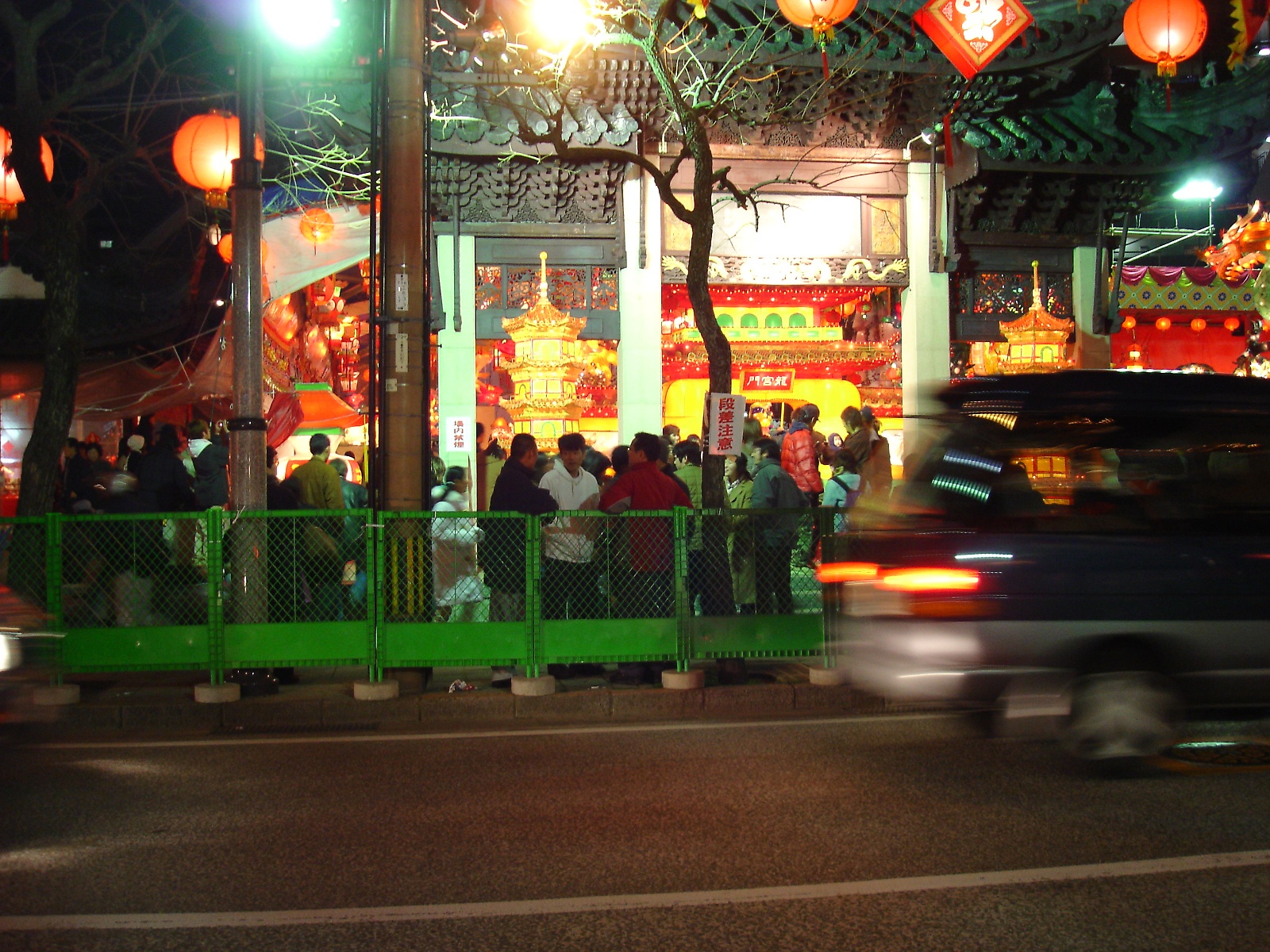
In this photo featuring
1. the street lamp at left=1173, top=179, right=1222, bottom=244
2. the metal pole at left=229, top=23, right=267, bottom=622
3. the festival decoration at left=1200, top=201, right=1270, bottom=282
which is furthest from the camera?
the street lamp at left=1173, top=179, right=1222, bottom=244

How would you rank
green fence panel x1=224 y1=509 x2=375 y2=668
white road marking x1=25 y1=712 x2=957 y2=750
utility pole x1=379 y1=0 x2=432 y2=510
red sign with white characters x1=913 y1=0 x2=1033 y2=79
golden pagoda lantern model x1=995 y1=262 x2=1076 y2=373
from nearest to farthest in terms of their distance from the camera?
white road marking x1=25 y1=712 x2=957 y2=750, green fence panel x1=224 y1=509 x2=375 y2=668, utility pole x1=379 y1=0 x2=432 y2=510, red sign with white characters x1=913 y1=0 x2=1033 y2=79, golden pagoda lantern model x1=995 y1=262 x2=1076 y2=373

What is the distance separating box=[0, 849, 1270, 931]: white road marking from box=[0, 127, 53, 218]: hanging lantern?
9889 millimetres

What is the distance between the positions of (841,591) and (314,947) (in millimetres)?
3809

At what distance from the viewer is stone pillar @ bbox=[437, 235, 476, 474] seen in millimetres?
17422

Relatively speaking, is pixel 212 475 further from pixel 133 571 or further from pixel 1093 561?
pixel 1093 561

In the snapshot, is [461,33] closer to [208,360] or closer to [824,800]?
[208,360]

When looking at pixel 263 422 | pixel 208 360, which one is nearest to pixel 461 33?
pixel 263 422

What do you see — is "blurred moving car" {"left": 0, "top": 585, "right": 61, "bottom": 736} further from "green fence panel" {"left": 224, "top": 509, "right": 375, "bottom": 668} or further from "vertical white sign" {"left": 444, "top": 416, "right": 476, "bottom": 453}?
"vertical white sign" {"left": 444, "top": 416, "right": 476, "bottom": 453}

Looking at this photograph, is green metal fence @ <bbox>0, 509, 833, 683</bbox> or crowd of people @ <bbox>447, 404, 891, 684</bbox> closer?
green metal fence @ <bbox>0, 509, 833, 683</bbox>

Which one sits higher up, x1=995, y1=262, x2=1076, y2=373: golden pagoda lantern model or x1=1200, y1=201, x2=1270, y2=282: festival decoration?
x1=1200, y1=201, x2=1270, y2=282: festival decoration

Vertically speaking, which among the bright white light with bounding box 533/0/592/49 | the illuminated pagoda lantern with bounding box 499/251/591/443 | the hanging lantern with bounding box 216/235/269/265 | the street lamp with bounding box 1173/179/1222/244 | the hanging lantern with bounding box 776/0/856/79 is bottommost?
the illuminated pagoda lantern with bounding box 499/251/591/443

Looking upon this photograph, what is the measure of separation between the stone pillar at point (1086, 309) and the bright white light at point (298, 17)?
12533 mm

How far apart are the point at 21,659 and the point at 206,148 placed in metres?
8.09

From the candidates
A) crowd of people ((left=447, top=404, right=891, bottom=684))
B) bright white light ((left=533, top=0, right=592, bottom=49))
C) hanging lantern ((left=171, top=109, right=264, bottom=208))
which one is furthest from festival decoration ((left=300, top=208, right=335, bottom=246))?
crowd of people ((left=447, top=404, right=891, bottom=684))
